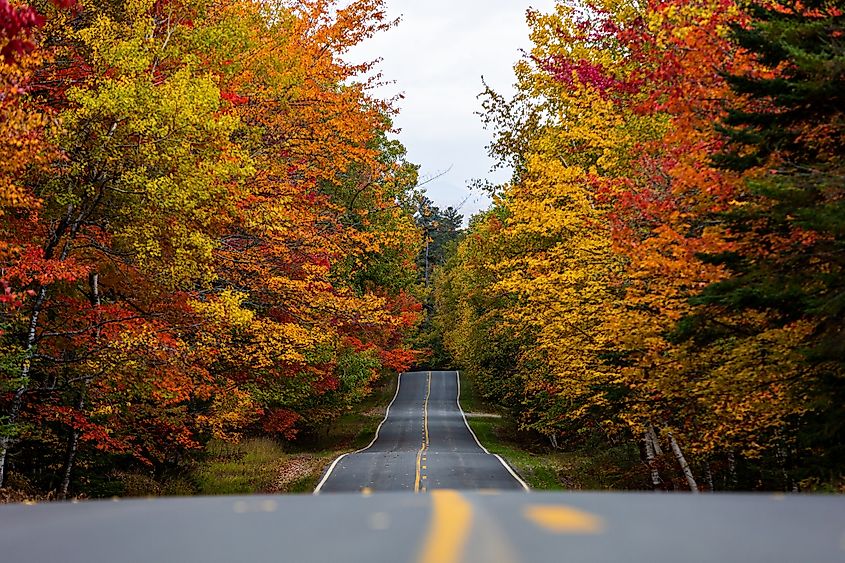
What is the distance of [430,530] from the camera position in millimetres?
4125

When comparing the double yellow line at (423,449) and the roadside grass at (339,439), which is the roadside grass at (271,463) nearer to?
the roadside grass at (339,439)

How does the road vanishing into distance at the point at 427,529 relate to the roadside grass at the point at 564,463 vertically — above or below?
above

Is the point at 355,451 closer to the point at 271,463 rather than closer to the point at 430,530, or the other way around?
the point at 271,463

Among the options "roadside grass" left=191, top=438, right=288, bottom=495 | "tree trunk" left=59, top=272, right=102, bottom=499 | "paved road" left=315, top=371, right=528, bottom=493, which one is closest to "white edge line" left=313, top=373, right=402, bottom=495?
"paved road" left=315, top=371, right=528, bottom=493

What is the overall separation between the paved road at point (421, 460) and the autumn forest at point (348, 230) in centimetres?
403

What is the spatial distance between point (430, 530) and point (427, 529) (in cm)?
4

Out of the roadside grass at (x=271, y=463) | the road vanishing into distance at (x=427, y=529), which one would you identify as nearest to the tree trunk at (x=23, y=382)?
the road vanishing into distance at (x=427, y=529)

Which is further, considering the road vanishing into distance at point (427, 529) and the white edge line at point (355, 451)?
the white edge line at point (355, 451)

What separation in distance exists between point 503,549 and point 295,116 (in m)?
20.7

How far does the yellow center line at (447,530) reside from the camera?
139 inches

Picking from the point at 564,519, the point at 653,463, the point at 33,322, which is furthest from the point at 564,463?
the point at 564,519

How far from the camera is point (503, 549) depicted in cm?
365

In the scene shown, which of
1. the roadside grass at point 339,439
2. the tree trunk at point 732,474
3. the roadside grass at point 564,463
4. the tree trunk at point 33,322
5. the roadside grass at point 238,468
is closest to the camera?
the tree trunk at point 33,322

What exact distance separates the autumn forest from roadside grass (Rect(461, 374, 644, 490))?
1255 mm
